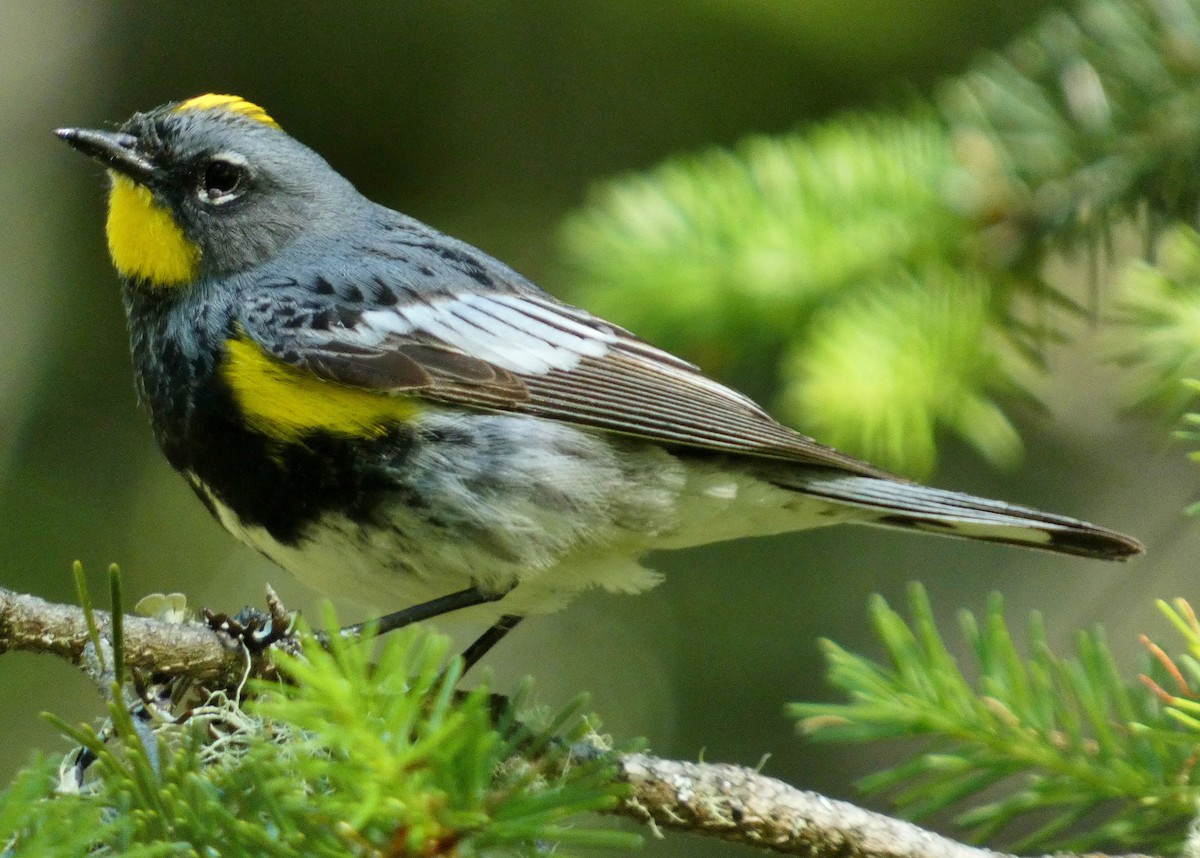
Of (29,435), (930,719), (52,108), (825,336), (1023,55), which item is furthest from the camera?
(52,108)

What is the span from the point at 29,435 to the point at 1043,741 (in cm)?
369

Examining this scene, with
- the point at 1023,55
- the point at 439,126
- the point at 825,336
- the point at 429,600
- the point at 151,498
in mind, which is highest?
the point at 1023,55

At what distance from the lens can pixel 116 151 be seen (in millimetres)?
2945

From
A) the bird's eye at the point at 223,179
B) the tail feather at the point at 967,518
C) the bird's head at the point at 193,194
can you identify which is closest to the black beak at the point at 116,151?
the bird's head at the point at 193,194

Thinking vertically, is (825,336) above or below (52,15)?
below

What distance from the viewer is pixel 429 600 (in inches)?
107

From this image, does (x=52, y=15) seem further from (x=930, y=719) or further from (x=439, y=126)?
(x=930, y=719)

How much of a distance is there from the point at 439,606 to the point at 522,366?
57 cm

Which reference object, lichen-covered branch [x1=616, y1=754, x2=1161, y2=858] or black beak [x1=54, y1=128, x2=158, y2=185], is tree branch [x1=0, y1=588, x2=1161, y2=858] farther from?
black beak [x1=54, y1=128, x2=158, y2=185]

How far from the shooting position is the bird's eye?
3059 millimetres

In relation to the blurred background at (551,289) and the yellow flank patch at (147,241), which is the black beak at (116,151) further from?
the blurred background at (551,289)

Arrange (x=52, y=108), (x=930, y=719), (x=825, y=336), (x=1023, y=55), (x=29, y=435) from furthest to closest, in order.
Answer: (x=52, y=108)
(x=29, y=435)
(x=1023, y=55)
(x=825, y=336)
(x=930, y=719)

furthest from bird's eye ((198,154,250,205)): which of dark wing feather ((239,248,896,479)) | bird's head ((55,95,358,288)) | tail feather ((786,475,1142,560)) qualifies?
tail feather ((786,475,1142,560))

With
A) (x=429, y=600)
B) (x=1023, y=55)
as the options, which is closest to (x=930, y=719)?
(x=429, y=600)
